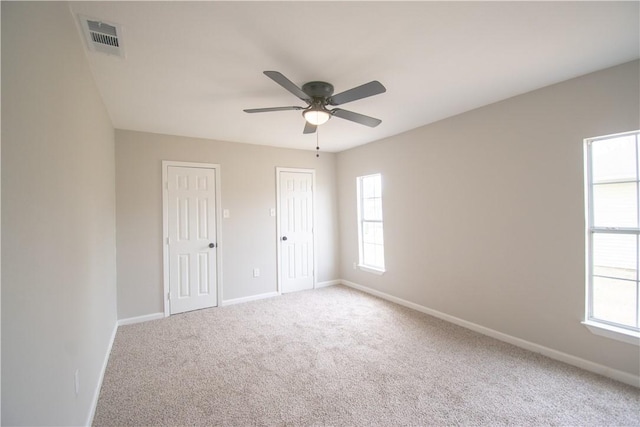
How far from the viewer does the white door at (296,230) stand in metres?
4.85

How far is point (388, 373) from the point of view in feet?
7.98

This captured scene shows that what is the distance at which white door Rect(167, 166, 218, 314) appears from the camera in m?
3.96

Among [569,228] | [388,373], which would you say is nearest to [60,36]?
[388,373]

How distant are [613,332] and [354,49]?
9.86 feet

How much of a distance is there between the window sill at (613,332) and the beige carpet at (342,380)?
1.16 ft

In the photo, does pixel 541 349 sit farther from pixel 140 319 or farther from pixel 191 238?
pixel 140 319

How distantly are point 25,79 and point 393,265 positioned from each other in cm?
416

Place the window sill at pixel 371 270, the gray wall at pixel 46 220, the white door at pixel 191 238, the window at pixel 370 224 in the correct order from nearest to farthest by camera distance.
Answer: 1. the gray wall at pixel 46 220
2. the white door at pixel 191 238
3. the window sill at pixel 371 270
4. the window at pixel 370 224

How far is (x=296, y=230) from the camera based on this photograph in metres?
5.00

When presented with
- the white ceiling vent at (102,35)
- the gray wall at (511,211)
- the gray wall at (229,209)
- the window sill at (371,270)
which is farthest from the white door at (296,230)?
the white ceiling vent at (102,35)

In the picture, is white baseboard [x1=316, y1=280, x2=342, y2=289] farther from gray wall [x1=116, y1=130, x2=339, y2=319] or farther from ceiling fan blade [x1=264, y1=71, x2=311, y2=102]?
ceiling fan blade [x1=264, y1=71, x2=311, y2=102]

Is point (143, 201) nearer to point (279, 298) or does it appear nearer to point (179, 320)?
point (179, 320)

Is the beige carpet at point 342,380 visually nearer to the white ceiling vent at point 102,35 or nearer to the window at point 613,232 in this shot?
the window at point 613,232

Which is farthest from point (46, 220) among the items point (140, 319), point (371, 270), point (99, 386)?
point (371, 270)
